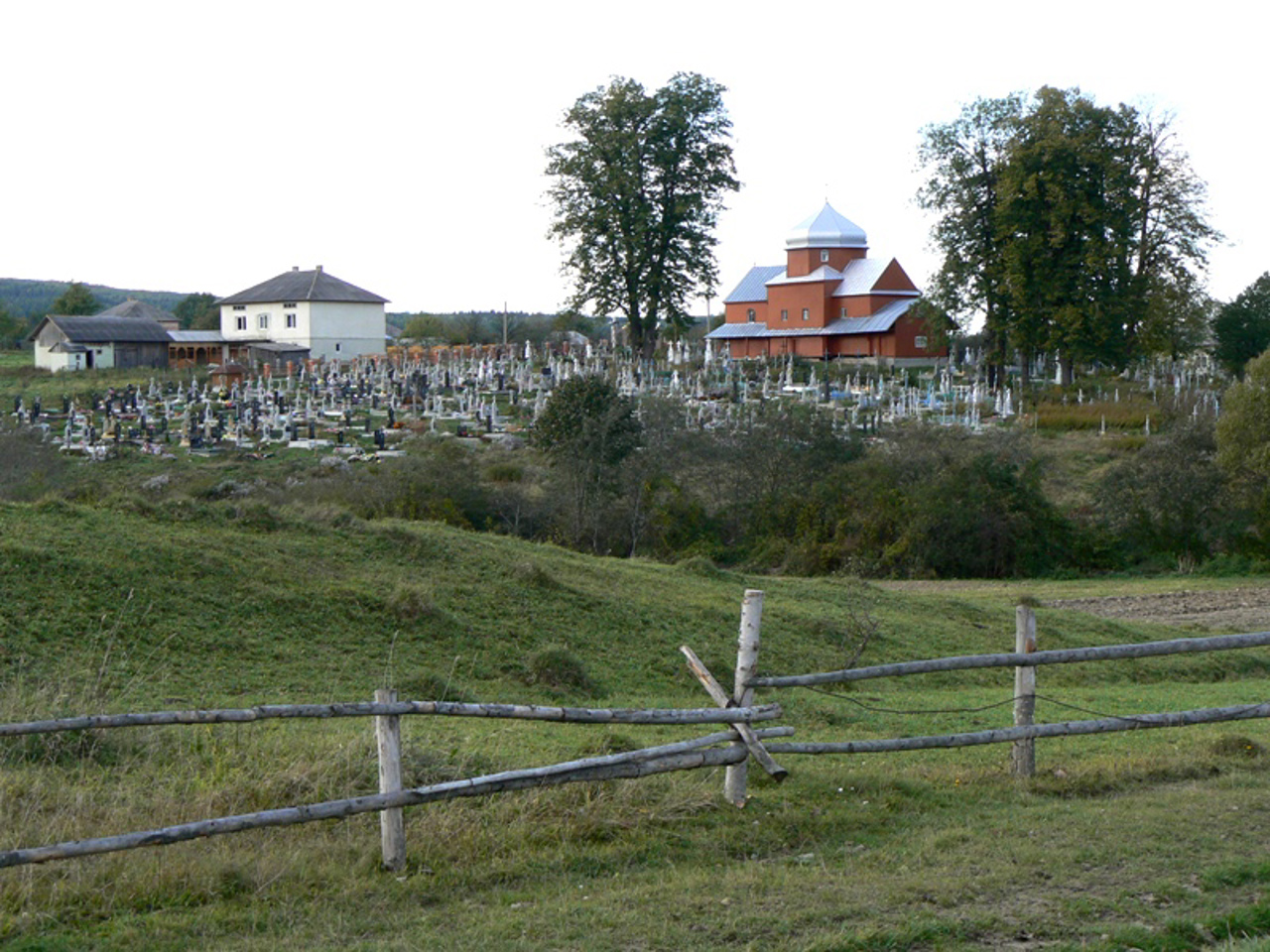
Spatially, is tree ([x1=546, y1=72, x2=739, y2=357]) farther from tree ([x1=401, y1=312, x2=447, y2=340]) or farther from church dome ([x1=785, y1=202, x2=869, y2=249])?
tree ([x1=401, y1=312, x2=447, y2=340])

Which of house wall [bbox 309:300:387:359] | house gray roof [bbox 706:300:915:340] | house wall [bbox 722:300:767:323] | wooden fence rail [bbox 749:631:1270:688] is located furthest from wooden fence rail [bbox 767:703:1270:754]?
house wall [bbox 309:300:387:359]

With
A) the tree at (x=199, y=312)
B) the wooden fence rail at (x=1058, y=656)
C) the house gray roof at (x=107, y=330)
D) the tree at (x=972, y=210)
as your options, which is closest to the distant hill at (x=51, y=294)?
the tree at (x=199, y=312)

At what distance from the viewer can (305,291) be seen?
78875 millimetres

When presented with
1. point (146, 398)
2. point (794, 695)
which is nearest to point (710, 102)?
point (146, 398)

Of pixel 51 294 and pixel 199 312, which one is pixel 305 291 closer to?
pixel 199 312

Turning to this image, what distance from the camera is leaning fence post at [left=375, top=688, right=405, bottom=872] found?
667 centimetres

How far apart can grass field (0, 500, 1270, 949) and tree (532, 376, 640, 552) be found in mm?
17368

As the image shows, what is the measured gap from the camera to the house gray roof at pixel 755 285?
7762 centimetres

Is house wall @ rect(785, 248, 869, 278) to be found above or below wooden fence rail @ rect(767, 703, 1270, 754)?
above

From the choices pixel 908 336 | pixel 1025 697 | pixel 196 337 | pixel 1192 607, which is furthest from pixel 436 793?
pixel 196 337

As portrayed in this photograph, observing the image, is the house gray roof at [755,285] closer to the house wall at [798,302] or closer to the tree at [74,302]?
the house wall at [798,302]

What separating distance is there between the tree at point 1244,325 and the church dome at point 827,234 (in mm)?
20182

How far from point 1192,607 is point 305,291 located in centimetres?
6388

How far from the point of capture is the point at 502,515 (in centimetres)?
3228
